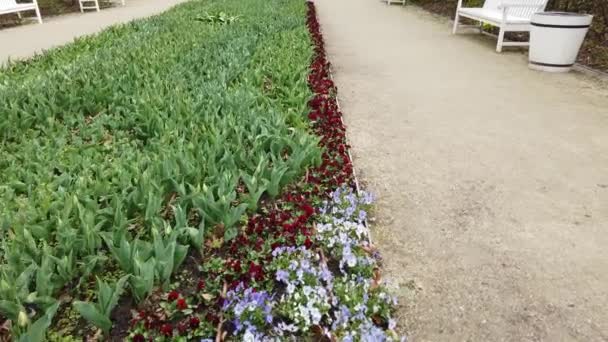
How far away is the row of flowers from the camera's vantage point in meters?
1.90

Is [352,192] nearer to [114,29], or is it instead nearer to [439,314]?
[439,314]

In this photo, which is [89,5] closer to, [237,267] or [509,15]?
[509,15]

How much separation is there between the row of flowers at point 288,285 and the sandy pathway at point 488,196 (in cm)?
22

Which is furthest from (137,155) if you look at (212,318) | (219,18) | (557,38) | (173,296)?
(219,18)

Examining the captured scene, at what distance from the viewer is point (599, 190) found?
3314 millimetres

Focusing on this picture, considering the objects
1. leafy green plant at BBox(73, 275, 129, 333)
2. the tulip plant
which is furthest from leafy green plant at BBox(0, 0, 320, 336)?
leafy green plant at BBox(73, 275, 129, 333)

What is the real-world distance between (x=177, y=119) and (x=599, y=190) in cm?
306

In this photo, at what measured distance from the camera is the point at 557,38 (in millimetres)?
6391

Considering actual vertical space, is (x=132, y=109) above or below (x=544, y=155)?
above

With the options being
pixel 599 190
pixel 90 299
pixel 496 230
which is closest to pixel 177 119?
pixel 90 299

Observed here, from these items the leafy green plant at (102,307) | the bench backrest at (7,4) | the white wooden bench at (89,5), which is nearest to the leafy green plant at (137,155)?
the leafy green plant at (102,307)

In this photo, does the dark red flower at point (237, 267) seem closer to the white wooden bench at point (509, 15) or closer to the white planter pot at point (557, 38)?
the white planter pot at point (557, 38)

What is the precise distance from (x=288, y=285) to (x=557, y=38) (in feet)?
19.4

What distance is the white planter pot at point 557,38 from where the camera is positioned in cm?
640
